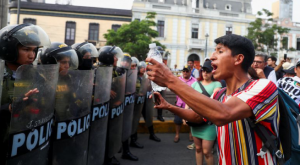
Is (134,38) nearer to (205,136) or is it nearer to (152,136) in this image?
(152,136)

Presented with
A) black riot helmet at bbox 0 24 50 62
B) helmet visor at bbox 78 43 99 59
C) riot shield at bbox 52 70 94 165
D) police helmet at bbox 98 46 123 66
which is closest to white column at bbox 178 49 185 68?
police helmet at bbox 98 46 123 66

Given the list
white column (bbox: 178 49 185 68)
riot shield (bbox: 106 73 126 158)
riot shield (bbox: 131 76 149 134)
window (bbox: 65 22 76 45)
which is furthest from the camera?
white column (bbox: 178 49 185 68)

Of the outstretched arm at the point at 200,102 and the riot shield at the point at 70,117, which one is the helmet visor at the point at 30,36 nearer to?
the riot shield at the point at 70,117

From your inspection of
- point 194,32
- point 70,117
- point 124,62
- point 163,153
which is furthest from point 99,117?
point 194,32

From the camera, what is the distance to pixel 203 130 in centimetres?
340

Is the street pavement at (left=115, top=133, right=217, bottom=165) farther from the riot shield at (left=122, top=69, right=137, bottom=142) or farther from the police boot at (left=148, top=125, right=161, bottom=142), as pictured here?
the riot shield at (left=122, top=69, right=137, bottom=142)

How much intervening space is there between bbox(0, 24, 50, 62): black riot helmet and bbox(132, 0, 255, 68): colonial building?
2610 cm

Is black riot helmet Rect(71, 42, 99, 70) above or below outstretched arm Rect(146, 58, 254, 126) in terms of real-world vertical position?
above

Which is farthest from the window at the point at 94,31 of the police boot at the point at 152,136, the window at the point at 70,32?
the police boot at the point at 152,136

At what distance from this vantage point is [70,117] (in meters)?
2.37

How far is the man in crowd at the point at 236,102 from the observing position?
1.33 meters

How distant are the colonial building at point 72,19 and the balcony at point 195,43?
778 centimetres

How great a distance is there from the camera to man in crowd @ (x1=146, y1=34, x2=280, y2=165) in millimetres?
1334

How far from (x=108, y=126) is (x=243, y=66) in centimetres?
236
